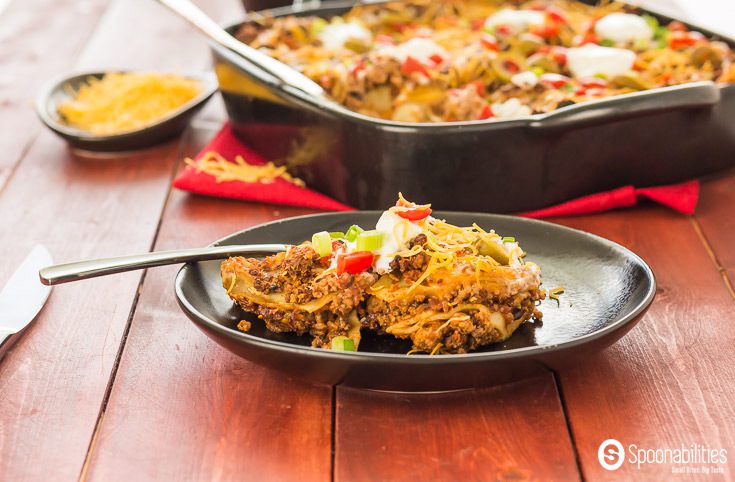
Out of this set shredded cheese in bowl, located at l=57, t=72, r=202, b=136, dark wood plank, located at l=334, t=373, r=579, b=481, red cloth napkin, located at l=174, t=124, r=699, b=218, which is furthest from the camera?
shredded cheese in bowl, located at l=57, t=72, r=202, b=136

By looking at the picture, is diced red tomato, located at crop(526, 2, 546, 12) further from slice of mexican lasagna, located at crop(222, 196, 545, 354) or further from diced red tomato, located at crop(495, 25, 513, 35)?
slice of mexican lasagna, located at crop(222, 196, 545, 354)

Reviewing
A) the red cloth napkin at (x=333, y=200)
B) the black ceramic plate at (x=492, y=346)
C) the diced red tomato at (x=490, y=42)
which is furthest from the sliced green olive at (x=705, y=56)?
the black ceramic plate at (x=492, y=346)

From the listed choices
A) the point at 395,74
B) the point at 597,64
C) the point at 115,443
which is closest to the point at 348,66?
the point at 395,74

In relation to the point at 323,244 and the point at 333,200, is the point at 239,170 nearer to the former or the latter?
the point at 333,200

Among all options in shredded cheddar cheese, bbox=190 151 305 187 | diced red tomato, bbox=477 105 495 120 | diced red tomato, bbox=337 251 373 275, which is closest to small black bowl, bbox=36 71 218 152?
shredded cheddar cheese, bbox=190 151 305 187

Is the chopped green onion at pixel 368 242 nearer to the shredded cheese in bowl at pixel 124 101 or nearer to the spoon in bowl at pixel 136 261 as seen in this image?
the spoon in bowl at pixel 136 261

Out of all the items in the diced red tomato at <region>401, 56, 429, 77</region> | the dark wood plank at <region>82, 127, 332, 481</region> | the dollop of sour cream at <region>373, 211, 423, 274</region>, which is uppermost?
the dollop of sour cream at <region>373, 211, 423, 274</region>

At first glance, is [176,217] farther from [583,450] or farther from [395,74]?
[583,450]
